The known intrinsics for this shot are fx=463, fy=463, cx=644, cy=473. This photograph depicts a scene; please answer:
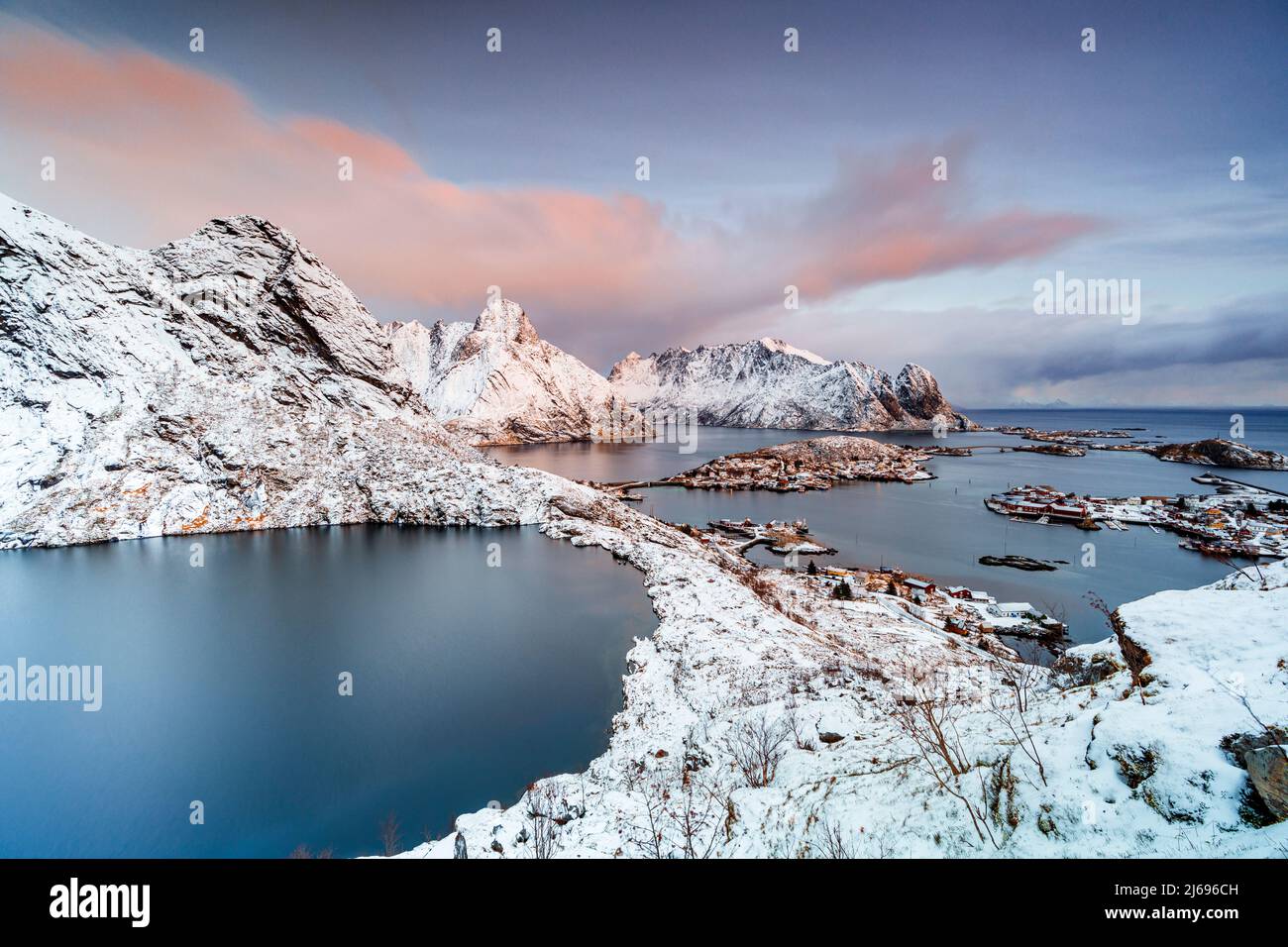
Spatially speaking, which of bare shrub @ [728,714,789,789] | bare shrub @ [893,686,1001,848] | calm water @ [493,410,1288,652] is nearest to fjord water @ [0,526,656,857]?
bare shrub @ [728,714,789,789]

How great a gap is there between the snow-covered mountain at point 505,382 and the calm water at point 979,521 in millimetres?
25506

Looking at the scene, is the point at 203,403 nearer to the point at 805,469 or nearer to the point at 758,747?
the point at 758,747

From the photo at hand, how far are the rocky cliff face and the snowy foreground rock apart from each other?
0.16 m

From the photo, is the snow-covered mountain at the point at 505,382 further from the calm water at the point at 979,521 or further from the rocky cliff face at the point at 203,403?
the rocky cliff face at the point at 203,403

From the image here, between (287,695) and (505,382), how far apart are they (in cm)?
10815

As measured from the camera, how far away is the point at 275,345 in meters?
38.6

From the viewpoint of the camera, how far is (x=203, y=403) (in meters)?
33.4

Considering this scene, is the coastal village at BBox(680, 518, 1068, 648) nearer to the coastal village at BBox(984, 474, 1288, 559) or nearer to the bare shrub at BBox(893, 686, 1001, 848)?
the bare shrub at BBox(893, 686, 1001, 848)

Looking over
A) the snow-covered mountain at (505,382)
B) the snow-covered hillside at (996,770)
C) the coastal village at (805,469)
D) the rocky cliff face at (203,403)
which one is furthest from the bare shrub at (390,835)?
the snow-covered mountain at (505,382)

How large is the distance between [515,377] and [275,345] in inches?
3150

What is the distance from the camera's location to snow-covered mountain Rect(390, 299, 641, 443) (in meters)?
111

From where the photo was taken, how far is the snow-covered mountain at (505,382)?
111 metres

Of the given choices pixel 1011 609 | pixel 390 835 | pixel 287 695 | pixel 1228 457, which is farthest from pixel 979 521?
pixel 1228 457
